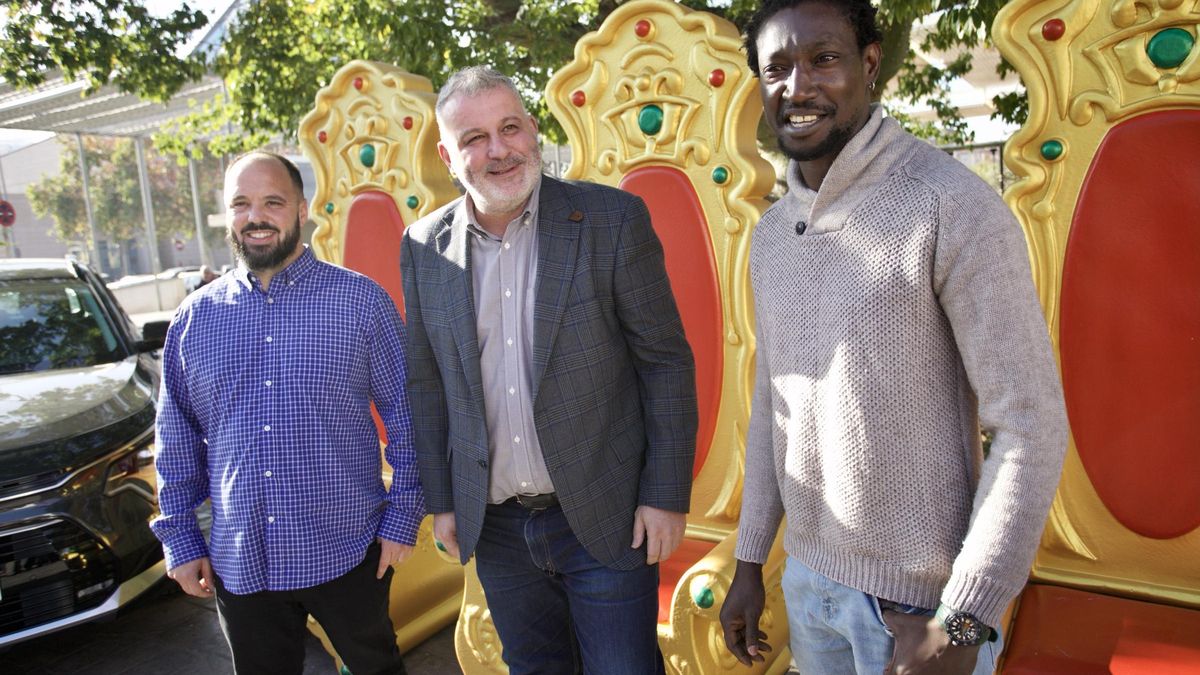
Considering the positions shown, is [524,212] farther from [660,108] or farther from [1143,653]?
[1143,653]

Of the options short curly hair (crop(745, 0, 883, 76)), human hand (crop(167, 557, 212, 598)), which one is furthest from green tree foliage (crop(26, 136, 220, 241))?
short curly hair (crop(745, 0, 883, 76))

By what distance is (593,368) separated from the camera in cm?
176

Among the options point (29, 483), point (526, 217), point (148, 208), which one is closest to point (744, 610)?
point (526, 217)

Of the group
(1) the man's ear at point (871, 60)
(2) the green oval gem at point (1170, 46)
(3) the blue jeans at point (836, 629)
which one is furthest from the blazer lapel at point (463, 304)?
(2) the green oval gem at point (1170, 46)

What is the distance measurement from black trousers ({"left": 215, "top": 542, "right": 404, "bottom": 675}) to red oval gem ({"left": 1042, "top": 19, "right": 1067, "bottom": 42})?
7.45ft

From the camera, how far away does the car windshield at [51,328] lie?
396 centimetres

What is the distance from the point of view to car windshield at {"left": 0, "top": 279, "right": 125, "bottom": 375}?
396 centimetres

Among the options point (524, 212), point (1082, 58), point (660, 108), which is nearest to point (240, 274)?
point (524, 212)

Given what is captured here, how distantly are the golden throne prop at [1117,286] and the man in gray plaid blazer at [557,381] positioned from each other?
1041 mm

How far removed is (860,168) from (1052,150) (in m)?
1.35

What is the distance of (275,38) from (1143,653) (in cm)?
612

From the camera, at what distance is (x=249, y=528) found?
205 cm

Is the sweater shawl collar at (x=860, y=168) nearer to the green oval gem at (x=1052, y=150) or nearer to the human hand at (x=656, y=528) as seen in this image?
the human hand at (x=656, y=528)

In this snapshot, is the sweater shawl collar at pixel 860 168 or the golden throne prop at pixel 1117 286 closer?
the sweater shawl collar at pixel 860 168
